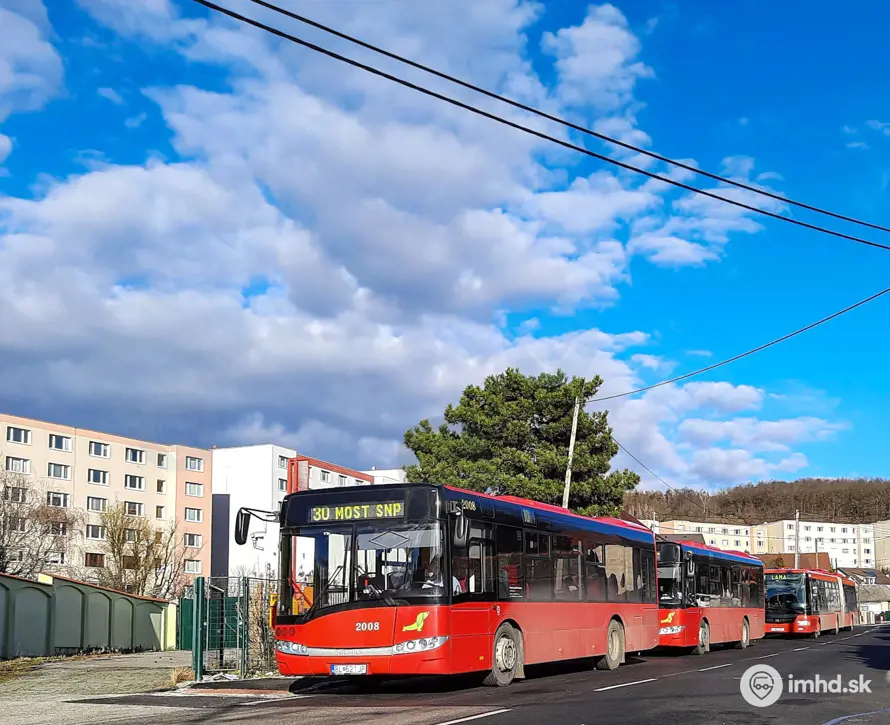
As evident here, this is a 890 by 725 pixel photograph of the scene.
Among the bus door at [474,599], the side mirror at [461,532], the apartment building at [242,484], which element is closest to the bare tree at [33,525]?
the apartment building at [242,484]

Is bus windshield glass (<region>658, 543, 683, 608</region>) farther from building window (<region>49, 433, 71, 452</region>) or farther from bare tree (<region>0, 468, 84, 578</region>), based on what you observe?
building window (<region>49, 433, 71, 452</region>)

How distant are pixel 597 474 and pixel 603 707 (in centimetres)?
2971

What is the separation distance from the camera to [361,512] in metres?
15.0

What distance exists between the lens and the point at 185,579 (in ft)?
277

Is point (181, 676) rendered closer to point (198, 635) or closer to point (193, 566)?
point (198, 635)

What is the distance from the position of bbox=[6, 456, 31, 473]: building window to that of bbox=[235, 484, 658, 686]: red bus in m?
67.4

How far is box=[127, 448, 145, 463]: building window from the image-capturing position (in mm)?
86438

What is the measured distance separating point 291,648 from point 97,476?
73.3 meters

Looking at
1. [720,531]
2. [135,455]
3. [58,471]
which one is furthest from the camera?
[720,531]

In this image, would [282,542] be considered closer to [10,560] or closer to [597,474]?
[597,474]

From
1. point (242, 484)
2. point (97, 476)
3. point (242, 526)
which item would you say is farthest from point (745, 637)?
point (242, 484)

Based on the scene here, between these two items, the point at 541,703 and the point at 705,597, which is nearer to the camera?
the point at 541,703

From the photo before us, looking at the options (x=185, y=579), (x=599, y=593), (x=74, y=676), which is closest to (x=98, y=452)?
(x=185, y=579)

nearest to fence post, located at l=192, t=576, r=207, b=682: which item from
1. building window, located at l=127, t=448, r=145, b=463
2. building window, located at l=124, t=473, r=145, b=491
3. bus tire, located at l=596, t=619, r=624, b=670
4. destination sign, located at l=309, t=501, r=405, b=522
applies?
destination sign, located at l=309, t=501, r=405, b=522
